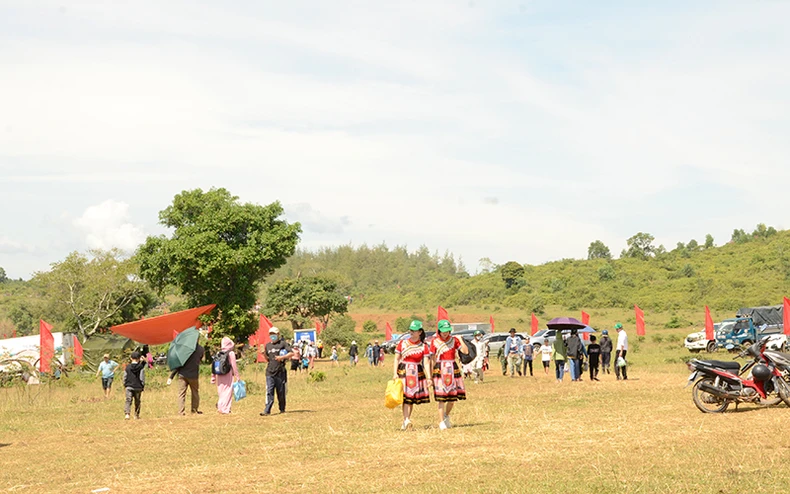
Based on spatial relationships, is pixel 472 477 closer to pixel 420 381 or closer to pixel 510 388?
pixel 420 381

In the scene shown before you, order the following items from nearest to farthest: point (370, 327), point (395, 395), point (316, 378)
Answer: point (395, 395) < point (316, 378) < point (370, 327)

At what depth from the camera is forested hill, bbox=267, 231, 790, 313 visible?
76000 millimetres

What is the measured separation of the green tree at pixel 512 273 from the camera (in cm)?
9462

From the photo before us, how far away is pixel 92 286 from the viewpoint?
57.8 m

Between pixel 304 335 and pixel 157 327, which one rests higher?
pixel 157 327

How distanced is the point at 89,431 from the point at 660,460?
10.7m

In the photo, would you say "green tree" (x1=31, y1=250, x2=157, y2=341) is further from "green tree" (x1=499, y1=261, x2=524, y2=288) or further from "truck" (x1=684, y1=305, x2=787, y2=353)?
"green tree" (x1=499, y1=261, x2=524, y2=288)

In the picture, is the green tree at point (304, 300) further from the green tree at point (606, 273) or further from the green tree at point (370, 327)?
the green tree at point (606, 273)

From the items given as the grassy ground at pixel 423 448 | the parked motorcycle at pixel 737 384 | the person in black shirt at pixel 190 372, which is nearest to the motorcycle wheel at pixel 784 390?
the parked motorcycle at pixel 737 384

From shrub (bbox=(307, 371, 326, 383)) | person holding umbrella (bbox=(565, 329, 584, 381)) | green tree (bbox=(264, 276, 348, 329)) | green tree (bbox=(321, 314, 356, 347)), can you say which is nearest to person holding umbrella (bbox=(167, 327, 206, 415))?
person holding umbrella (bbox=(565, 329, 584, 381))

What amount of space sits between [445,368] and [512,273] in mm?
83302

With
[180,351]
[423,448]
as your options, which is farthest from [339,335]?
[423,448]

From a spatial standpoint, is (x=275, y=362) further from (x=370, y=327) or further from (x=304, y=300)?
(x=370, y=327)

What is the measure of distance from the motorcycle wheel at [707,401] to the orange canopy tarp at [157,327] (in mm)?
23531
